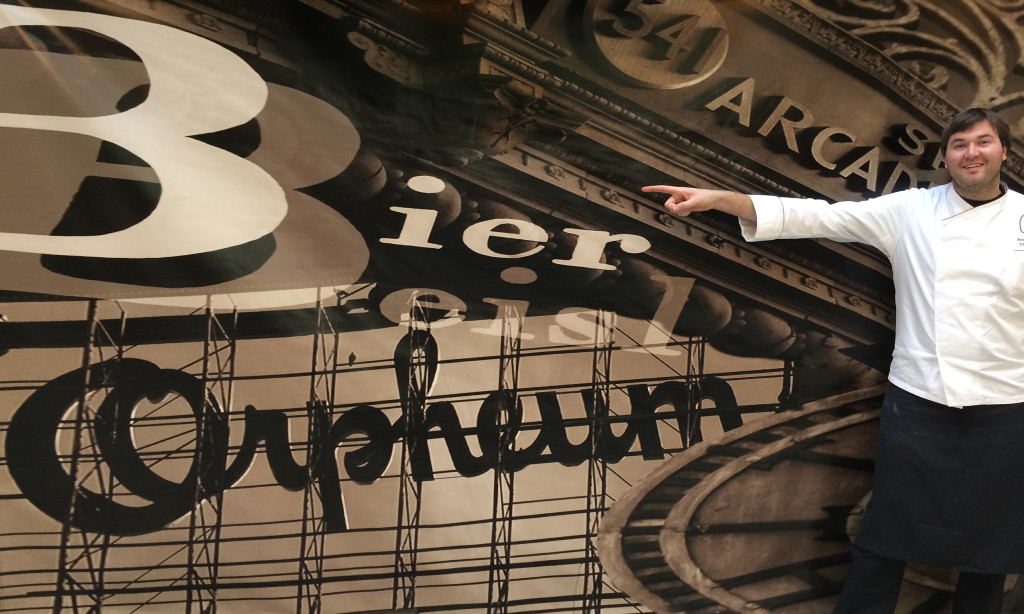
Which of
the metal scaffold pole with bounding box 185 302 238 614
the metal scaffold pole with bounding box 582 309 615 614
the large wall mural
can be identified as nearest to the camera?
the large wall mural

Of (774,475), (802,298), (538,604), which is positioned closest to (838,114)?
(802,298)

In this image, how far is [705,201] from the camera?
5.34 feet

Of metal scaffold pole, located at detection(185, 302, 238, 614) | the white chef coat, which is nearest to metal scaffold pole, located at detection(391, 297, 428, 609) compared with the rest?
metal scaffold pole, located at detection(185, 302, 238, 614)

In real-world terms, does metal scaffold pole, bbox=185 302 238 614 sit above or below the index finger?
below

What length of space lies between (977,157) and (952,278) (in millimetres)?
274

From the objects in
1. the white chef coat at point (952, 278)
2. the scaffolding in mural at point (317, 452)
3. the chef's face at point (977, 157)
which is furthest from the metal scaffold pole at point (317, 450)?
the chef's face at point (977, 157)

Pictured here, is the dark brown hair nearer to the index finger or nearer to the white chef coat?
the white chef coat

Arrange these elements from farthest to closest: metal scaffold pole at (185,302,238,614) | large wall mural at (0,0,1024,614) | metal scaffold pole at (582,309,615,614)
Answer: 1. metal scaffold pole at (582,309,615,614)
2. metal scaffold pole at (185,302,238,614)
3. large wall mural at (0,0,1024,614)

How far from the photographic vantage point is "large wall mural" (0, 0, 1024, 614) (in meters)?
1.52

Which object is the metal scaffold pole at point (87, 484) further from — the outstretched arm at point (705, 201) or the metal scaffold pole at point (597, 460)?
the outstretched arm at point (705, 201)

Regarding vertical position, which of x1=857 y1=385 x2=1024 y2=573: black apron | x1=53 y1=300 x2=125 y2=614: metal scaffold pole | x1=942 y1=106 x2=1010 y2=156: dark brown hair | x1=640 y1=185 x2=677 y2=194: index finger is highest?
x1=942 y1=106 x2=1010 y2=156: dark brown hair

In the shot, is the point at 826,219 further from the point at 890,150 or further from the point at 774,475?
the point at 774,475

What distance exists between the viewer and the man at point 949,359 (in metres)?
1.59

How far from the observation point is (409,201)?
1.60m
